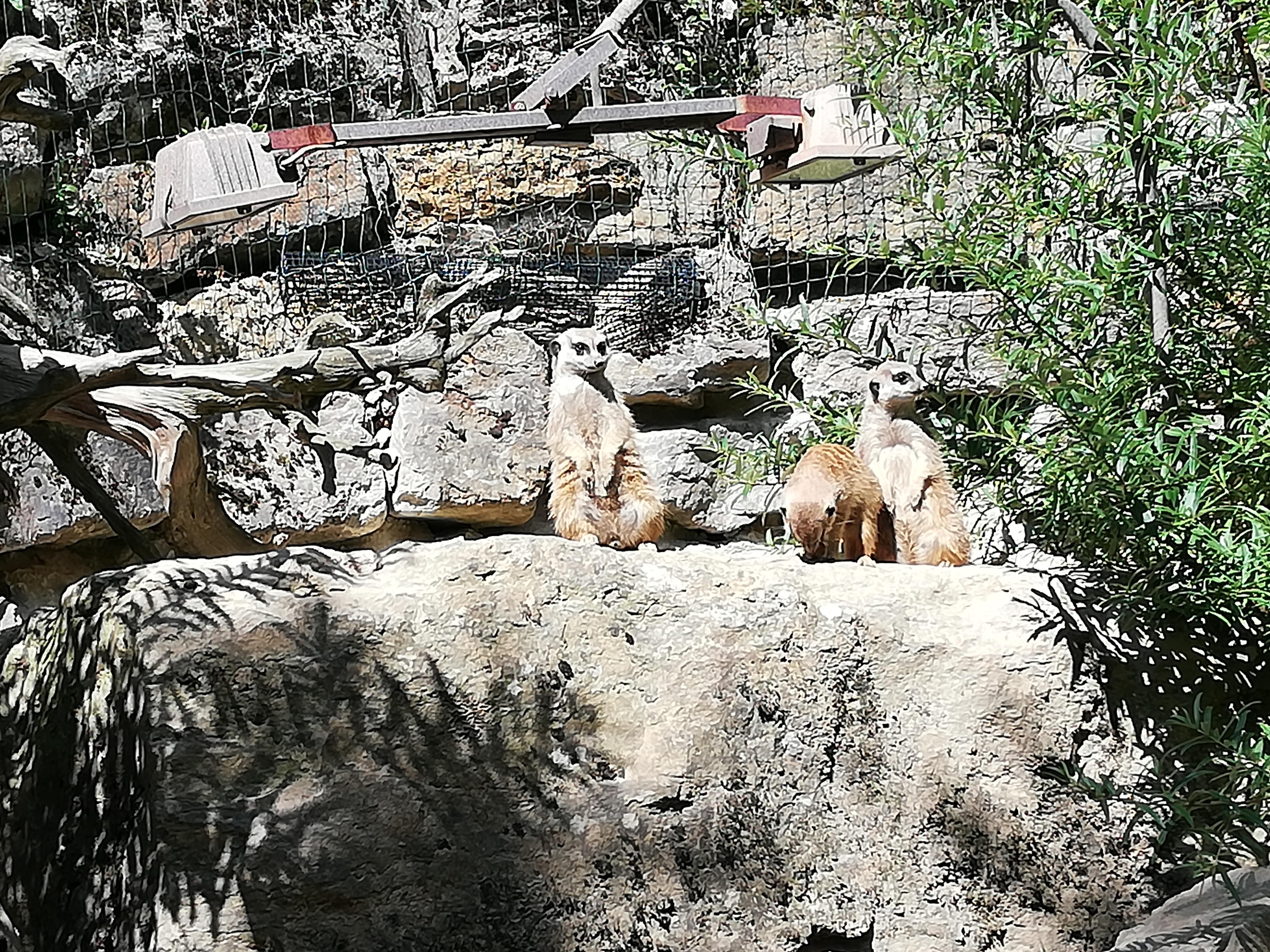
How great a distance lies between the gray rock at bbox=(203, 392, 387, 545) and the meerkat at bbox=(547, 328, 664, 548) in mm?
869

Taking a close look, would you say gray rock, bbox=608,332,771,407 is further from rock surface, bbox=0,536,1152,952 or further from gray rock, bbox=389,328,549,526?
rock surface, bbox=0,536,1152,952

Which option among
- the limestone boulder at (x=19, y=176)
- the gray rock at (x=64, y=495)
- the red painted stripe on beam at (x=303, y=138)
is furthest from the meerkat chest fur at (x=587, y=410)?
the limestone boulder at (x=19, y=176)

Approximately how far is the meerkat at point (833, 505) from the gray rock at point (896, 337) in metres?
0.80

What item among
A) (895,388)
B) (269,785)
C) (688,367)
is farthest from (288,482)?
(895,388)

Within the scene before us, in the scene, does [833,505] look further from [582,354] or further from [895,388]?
[582,354]

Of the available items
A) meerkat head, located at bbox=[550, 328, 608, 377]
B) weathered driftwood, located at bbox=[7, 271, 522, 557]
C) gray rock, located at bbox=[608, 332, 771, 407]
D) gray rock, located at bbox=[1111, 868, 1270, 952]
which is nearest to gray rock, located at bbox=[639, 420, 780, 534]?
gray rock, located at bbox=[608, 332, 771, 407]

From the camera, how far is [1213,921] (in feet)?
7.39

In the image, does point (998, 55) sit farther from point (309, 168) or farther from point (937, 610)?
point (309, 168)

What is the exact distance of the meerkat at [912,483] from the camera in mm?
3246

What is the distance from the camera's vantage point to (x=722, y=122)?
9.12 feet

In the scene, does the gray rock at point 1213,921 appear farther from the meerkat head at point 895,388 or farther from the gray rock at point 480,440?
Result: the gray rock at point 480,440

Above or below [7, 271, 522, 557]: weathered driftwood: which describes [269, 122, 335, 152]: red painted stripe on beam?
above

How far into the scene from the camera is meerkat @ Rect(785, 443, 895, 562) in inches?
117

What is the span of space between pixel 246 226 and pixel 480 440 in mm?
1063
